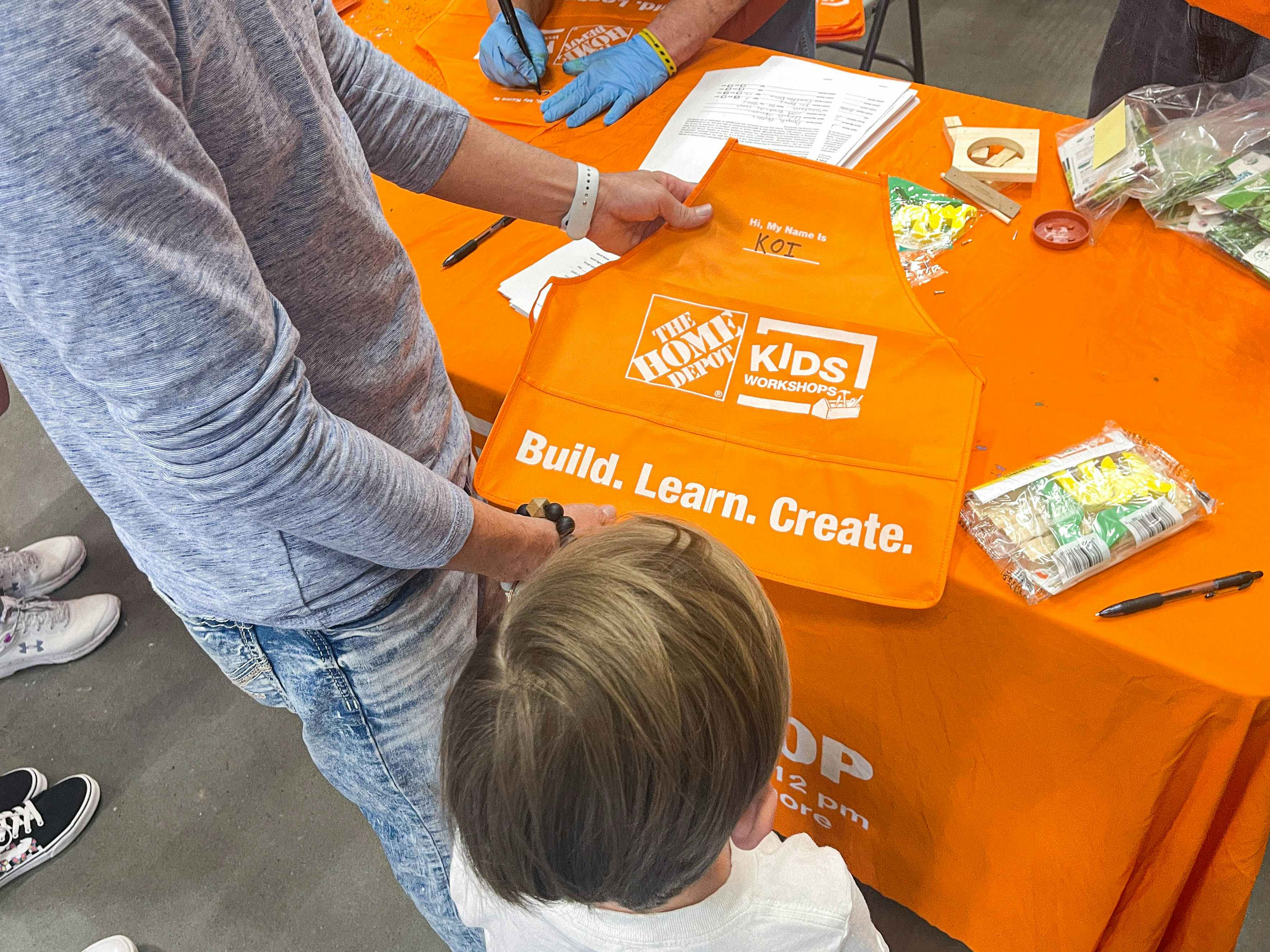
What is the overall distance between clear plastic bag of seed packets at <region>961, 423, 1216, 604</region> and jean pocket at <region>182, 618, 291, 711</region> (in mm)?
736

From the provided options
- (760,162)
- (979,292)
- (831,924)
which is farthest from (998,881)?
(760,162)

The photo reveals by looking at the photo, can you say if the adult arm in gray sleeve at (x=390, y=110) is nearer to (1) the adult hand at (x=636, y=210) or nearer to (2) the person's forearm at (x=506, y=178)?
(2) the person's forearm at (x=506, y=178)

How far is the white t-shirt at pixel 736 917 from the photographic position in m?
0.76

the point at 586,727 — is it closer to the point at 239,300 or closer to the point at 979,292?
the point at 239,300

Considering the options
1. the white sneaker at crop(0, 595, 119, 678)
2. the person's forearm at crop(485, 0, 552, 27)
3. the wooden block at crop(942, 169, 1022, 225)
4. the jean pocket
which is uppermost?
the person's forearm at crop(485, 0, 552, 27)

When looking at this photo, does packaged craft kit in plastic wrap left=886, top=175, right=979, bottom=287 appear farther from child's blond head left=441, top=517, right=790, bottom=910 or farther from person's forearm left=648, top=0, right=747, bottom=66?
child's blond head left=441, top=517, right=790, bottom=910

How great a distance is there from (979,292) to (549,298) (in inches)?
21.3

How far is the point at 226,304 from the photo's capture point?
57 cm

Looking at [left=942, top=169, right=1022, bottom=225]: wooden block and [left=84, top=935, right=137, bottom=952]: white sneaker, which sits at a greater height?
[left=942, top=169, right=1022, bottom=225]: wooden block

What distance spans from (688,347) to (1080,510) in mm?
469

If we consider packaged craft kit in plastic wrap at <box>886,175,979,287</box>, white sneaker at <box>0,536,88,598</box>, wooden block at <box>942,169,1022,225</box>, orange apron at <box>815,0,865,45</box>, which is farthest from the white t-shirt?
orange apron at <box>815,0,865,45</box>

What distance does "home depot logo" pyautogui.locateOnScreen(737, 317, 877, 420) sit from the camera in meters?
1.04

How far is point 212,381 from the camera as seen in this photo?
1.91ft

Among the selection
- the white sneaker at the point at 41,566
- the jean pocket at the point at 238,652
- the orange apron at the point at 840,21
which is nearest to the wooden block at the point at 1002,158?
the jean pocket at the point at 238,652
